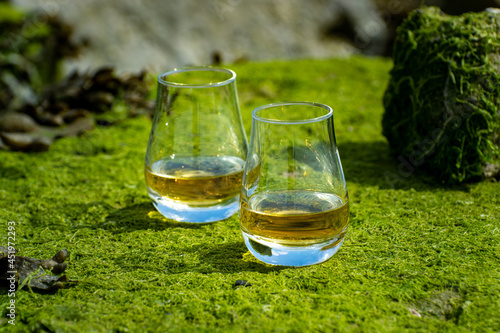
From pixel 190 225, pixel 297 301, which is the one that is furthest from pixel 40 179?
pixel 297 301

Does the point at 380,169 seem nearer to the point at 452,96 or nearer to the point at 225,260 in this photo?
the point at 452,96

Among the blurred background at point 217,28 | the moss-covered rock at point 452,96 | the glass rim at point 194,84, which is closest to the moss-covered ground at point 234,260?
the moss-covered rock at point 452,96

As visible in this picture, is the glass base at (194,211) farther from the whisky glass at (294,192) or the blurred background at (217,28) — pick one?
the blurred background at (217,28)

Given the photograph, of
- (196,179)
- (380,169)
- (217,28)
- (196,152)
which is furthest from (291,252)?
(217,28)

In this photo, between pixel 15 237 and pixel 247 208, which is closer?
pixel 247 208

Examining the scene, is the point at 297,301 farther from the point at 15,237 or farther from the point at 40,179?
the point at 40,179

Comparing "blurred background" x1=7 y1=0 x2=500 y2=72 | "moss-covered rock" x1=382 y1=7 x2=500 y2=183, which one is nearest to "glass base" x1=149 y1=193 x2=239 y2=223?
"moss-covered rock" x1=382 y1=7 x2=500 y2=183

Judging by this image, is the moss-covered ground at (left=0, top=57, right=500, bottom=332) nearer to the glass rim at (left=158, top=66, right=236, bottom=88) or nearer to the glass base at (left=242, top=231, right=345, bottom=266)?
the glass base at (left=242, top=231, right=345, bottom=266)
